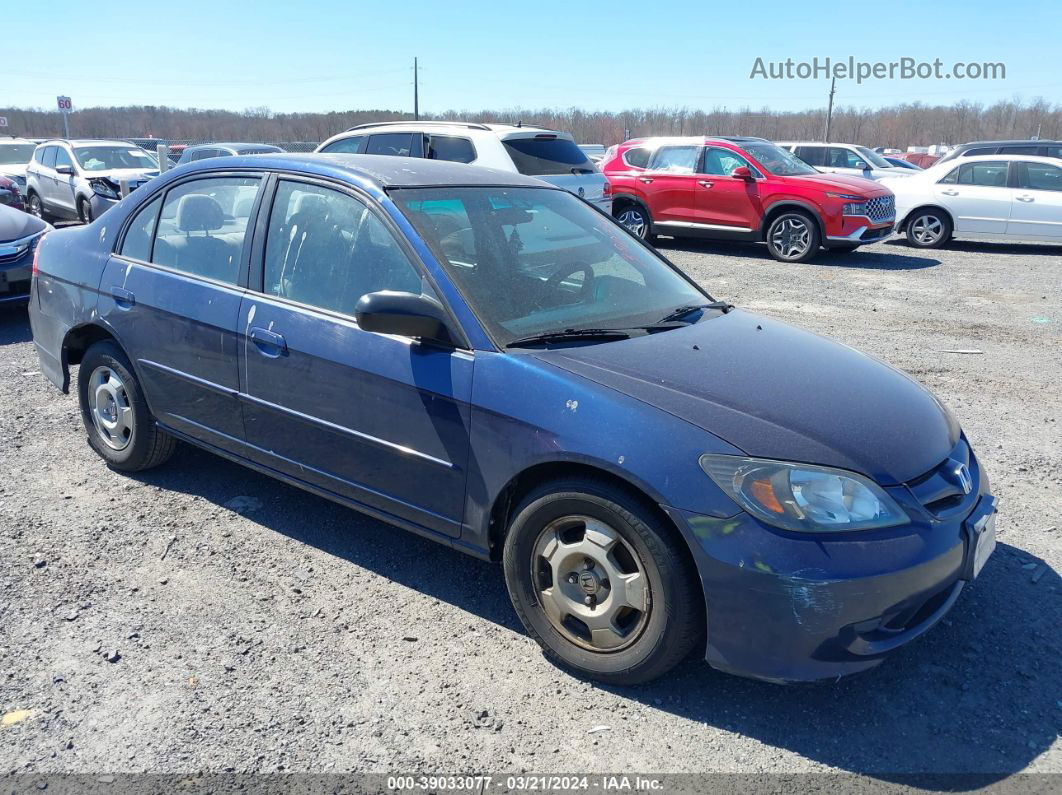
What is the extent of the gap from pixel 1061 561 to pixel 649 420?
92.3 inches

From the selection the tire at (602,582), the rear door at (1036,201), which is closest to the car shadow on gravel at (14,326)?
the tire at (602,582)

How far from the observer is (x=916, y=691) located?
2.89 m

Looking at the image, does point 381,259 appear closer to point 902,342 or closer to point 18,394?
point 18,394

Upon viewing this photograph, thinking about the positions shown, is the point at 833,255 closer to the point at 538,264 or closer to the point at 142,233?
the point at 538,264

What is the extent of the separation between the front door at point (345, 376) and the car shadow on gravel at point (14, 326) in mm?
5181

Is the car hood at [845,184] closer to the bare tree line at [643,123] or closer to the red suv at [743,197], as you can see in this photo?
the red suv at [743,197]

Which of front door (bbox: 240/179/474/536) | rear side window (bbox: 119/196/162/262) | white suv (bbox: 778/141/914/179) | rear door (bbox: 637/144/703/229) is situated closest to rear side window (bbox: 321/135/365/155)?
rear door (bbox: 637/144/703/229)

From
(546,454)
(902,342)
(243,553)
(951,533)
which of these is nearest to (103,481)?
(243,553)

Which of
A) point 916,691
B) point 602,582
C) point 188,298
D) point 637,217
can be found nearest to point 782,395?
point 602,582

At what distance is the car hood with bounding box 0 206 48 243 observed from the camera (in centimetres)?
816

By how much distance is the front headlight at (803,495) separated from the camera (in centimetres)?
253

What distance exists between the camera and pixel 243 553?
12.6 ft

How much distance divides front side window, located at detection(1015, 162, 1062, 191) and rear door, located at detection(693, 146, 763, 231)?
15.0ft

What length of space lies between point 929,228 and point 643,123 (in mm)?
71502
